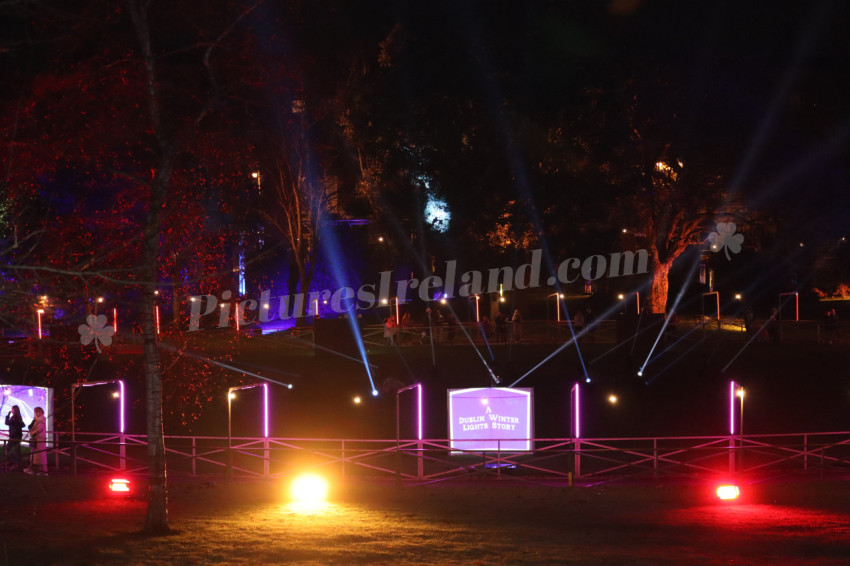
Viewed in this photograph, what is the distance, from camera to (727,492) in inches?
653

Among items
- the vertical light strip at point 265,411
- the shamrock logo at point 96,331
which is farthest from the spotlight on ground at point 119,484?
the vertical light strip at point 265,411

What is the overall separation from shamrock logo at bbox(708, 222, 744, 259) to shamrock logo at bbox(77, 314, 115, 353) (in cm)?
2383

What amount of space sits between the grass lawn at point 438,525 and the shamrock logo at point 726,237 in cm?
1522

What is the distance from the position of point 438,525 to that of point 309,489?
16.1 feet

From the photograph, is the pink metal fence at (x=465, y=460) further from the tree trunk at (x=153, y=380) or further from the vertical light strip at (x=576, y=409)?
the tree trunk at (x=153, y=380)

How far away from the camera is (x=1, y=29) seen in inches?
582

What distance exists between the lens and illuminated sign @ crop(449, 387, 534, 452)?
20.6 m

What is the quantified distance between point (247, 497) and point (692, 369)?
59.8 feet

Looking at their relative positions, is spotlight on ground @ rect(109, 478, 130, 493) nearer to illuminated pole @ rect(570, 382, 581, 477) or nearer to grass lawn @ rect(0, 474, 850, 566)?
grass lawn @ rect(0, 474, 850, 566)

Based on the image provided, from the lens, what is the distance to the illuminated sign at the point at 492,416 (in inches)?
813

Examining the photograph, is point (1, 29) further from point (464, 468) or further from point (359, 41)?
point (359, 41)

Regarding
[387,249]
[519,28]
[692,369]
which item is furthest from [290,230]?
[692,369]

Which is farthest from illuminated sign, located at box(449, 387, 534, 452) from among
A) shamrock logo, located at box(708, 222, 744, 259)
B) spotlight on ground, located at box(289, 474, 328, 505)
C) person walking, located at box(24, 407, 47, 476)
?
shamrock logo, located at box(708, 222, 744, 259)
